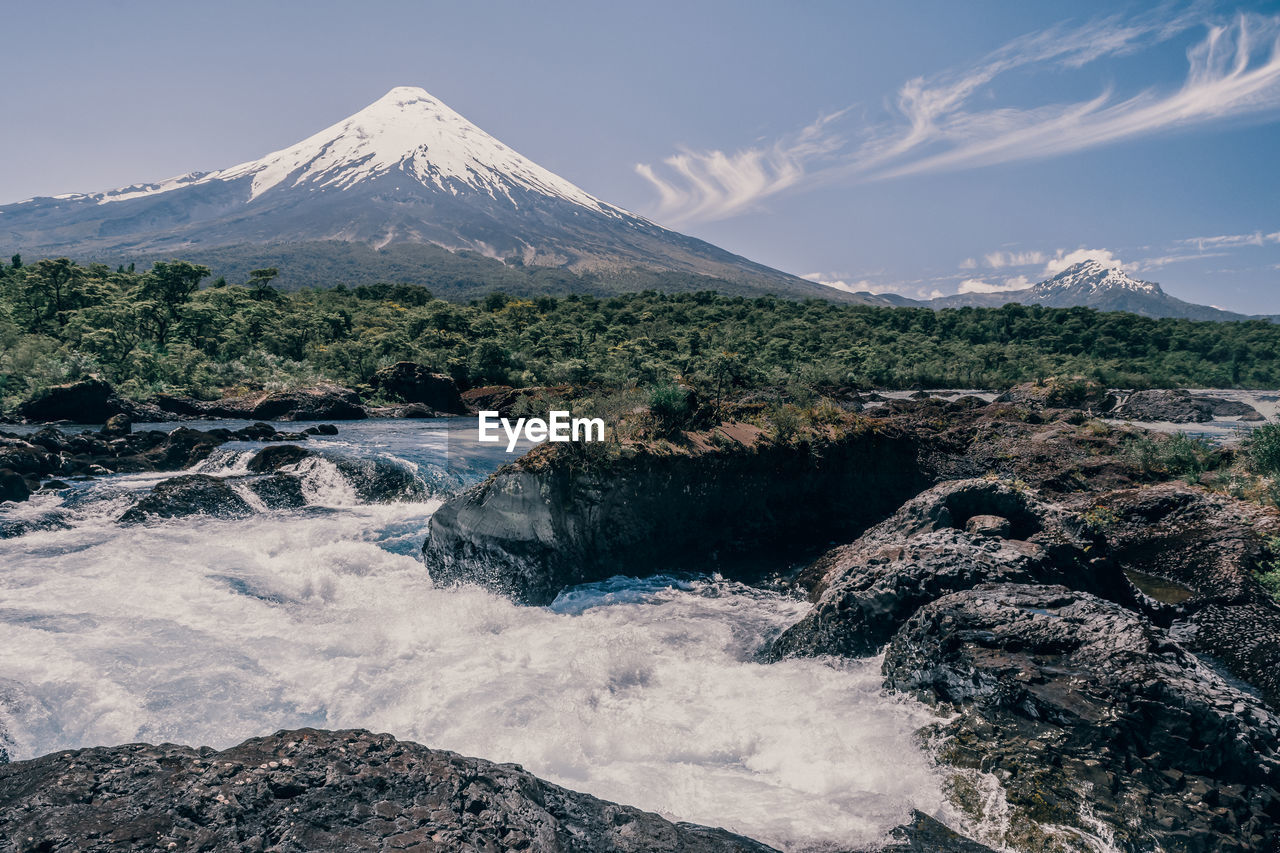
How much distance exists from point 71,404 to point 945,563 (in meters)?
28.6

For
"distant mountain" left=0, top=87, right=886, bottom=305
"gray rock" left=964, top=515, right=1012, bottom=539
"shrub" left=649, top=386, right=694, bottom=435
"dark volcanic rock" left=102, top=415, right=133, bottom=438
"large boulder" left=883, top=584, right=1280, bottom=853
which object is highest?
"distant mountain" left=0, top=87, right=886, bottom=305

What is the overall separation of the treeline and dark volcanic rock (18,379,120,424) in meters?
3.79

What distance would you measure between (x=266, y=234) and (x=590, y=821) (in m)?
198

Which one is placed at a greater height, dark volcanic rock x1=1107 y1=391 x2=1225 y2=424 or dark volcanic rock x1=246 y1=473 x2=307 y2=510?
dark volcanic rock x1=1107 y1=391 x2=1225 y2=424

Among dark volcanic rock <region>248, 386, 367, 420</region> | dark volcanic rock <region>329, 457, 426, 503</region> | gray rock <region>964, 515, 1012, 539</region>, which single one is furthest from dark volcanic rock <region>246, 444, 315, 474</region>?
gray rock <region>964, 515, 1012, 539</region>

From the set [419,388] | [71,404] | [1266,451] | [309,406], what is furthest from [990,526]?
[419,388]

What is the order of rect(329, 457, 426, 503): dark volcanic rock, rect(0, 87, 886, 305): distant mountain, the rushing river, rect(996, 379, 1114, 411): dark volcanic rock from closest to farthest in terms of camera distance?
the rushing river
rect(329, 457, 426, 503): dark volcanic rock
rect(996, 379, 1114, 411): dark volcanic rock
rect(0, 87, 886, 305): distant mountain

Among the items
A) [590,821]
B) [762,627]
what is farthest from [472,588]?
[590,821]

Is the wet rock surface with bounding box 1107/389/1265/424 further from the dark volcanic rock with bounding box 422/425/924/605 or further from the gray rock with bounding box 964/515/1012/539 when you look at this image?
the gray rock with bounding box 964/515/1012/539

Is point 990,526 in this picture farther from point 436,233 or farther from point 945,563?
point 436,233

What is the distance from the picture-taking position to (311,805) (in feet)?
11.2

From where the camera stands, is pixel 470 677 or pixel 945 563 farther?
pixel 945 563

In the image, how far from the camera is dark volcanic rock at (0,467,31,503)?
12969 millimetres

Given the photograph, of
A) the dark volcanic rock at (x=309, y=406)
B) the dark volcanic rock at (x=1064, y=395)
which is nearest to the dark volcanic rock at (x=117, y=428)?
the dark volcanic rock at (x=309, y=406)
